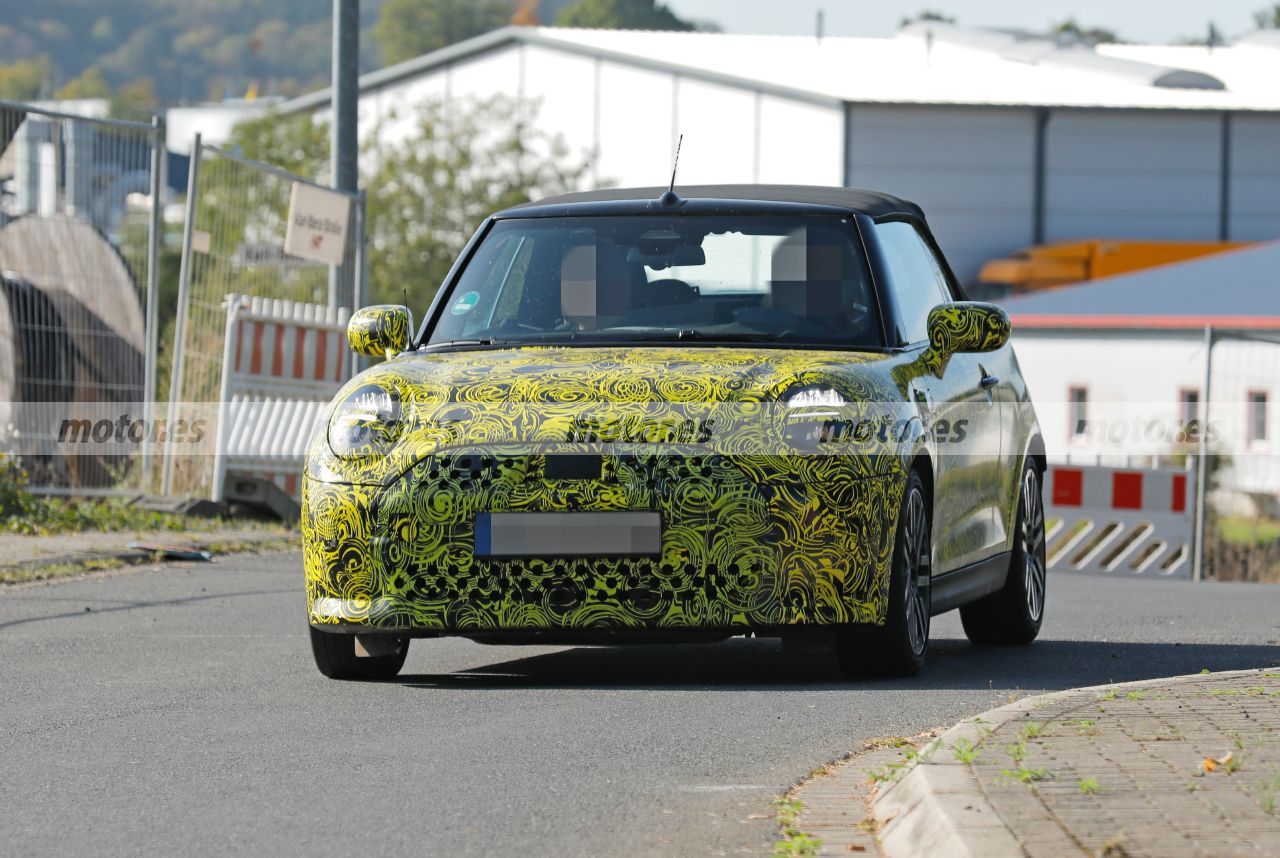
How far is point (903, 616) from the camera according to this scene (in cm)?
812

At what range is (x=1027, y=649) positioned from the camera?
9.98 meters

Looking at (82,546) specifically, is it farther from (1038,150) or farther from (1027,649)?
(1038,150)

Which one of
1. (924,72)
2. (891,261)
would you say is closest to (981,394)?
(891,261)

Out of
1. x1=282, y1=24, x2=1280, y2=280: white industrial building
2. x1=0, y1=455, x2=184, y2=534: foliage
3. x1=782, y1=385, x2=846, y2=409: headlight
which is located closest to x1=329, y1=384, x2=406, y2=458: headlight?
x1=782, y1=385, x2=846, y2=409: headlight

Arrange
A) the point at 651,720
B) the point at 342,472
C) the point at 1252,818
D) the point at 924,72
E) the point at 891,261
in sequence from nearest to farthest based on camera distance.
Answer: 1. the point at 1252,818
2. the point at 651,720
3. the point at 342,472
4. the point at 891,261
5. the point at 924,72

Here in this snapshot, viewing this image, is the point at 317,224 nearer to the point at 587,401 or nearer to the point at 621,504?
the point at 587,401

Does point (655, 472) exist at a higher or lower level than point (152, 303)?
lower

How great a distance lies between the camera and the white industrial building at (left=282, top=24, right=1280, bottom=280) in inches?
2687

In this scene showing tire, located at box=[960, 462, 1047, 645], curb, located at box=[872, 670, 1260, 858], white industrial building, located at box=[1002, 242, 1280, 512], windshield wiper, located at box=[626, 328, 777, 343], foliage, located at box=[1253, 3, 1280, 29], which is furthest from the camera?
foliage, located at box=[1253, 3, 1280, 29]

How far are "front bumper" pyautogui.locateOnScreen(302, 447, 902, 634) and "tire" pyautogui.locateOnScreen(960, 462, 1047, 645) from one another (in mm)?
2204

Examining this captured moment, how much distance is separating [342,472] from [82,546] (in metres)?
6.65

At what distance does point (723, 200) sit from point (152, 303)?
8738 millimetres

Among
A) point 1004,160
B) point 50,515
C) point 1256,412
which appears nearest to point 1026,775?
point 50,515

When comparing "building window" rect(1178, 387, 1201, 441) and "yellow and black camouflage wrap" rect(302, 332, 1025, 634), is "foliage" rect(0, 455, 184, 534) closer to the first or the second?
"yellow and black camouflage wrap" rect(302, 332, 1025, 634)
